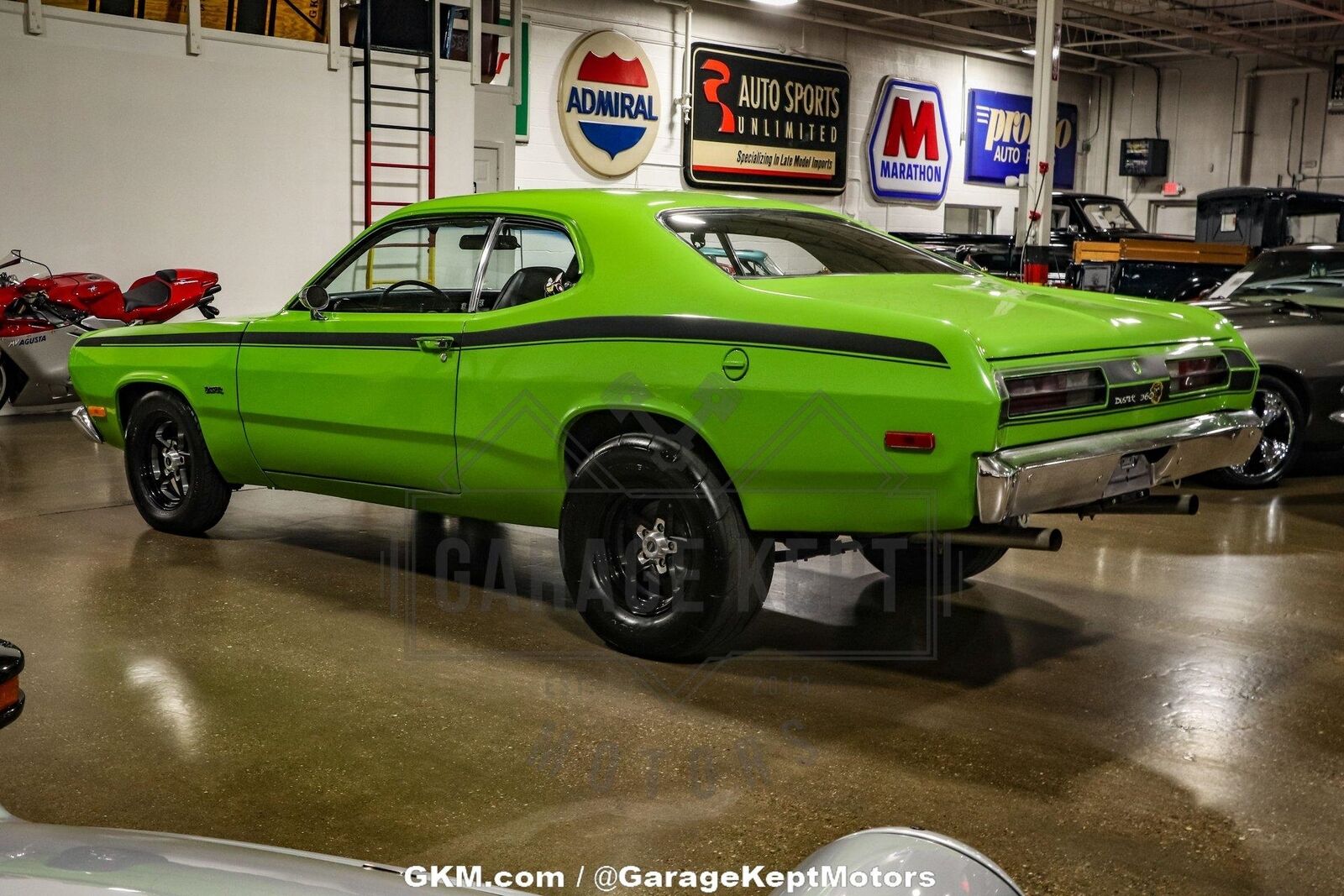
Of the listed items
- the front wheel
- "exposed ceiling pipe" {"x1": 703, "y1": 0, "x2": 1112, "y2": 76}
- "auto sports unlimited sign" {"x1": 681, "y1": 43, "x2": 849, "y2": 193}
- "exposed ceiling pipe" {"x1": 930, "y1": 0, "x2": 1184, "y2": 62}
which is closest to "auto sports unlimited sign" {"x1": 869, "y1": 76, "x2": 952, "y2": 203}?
"exposed ceiling pipe" {"x1": 703, "y1": 0, "x2": 1112, "y2": 76}

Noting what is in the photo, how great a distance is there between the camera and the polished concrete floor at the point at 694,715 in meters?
2.93

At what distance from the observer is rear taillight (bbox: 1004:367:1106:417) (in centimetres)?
359

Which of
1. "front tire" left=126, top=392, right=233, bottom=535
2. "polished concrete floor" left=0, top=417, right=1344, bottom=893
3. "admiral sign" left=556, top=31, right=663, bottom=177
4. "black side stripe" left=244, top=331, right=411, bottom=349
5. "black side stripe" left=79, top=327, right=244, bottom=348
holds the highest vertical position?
"admiral sign" left=556, top=31, right=663, bottom=177

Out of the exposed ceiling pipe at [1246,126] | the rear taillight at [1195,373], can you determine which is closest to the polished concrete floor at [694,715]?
the rear taillight at [1195,373]

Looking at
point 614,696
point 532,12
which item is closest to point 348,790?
point 614,696

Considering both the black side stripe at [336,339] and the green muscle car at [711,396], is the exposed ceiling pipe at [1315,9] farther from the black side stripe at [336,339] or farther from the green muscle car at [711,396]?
the black side stripe at [336,339]

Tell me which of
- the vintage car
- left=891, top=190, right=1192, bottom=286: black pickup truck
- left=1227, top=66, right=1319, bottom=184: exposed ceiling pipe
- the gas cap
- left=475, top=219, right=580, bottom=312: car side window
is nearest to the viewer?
the gas cap

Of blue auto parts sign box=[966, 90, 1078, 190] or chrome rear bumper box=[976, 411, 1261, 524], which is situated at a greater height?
blue auto parts sign box=[966, 90, 1078, 190]

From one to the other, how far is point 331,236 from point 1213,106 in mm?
19078

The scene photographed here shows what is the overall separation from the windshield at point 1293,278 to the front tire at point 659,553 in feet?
18.5

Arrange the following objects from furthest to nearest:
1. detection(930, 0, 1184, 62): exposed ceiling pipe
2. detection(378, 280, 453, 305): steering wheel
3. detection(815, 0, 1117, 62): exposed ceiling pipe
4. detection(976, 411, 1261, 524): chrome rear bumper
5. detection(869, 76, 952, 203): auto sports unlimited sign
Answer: detection(869, 76, 952, 203): auto sports unlimited sign → detection(930, 0, 1184, 62): exposed ceiling pipe → detection(815, 0, 1117, 62): exposed ceiling pipe → detection(378, 280, 453, 305): steering wheel → detection(976, 411, 1261, 524): chrome rear bumper

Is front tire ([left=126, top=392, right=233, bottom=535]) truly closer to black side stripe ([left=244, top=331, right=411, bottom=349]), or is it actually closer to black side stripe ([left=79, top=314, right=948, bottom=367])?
black side stripe ([left=244, top=331, right=411, bottom=349])

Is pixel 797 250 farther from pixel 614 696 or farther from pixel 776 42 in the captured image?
pixel 776 42

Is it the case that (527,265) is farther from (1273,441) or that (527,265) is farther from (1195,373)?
(1273,441)
